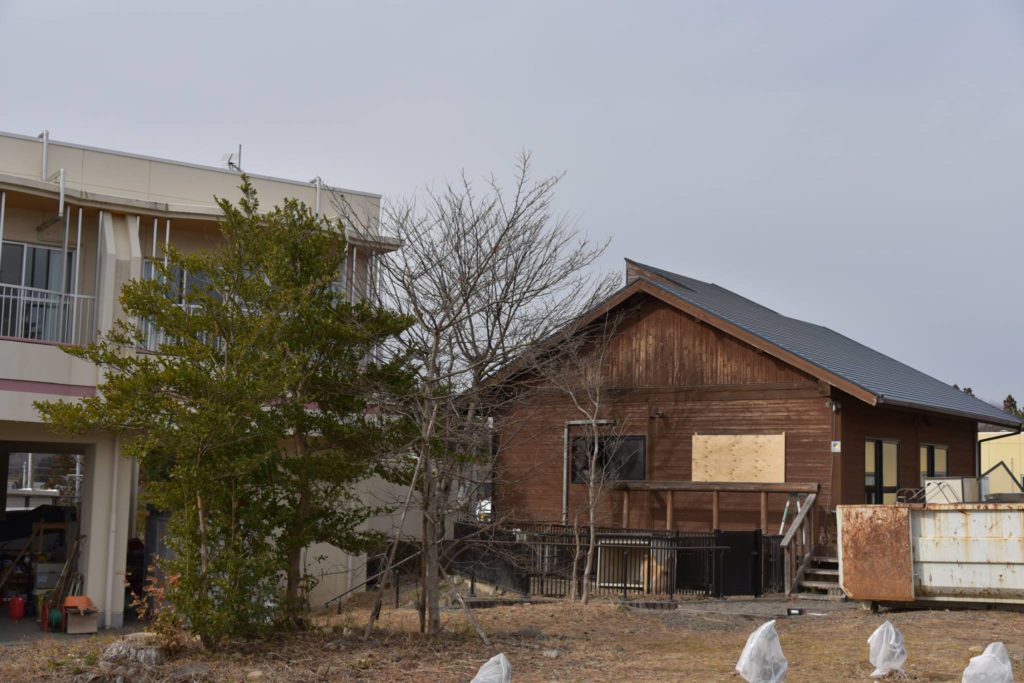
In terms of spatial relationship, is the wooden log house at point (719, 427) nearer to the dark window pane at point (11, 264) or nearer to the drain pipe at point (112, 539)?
the drain pipe at point (112, 539)

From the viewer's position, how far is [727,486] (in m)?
22.4

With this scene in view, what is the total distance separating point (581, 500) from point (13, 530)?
40.8ft

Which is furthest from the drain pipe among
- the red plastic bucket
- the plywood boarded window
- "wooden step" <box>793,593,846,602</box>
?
"wooden step" <box>793,593,846,602</box>

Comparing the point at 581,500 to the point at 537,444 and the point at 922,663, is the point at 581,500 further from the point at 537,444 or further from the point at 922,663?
the point at 922,663

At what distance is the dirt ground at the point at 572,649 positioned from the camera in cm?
1034

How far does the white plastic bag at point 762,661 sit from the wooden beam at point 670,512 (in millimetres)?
13669

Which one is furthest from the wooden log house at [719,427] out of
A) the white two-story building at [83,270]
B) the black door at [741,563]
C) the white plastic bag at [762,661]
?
the white plastic bag at [762,661]

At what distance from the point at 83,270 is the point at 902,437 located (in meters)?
16.7

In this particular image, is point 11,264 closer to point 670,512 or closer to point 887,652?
point 670,512

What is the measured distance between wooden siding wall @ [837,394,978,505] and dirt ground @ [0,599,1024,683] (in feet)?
20.8

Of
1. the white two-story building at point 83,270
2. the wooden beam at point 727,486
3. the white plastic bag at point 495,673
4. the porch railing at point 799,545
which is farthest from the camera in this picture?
the wooden beam at point 727,486

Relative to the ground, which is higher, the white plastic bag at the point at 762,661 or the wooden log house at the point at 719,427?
the wooden log house at the point at 719,427

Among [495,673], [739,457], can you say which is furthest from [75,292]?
[495,673]

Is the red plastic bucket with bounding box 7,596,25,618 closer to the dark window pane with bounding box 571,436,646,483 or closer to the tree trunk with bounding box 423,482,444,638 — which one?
the tree trunk with bounding box 423,482,444,638
